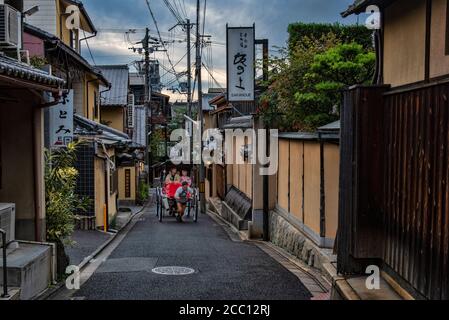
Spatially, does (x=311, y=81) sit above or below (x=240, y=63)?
below

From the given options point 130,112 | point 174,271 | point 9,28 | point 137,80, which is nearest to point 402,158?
point 174,271

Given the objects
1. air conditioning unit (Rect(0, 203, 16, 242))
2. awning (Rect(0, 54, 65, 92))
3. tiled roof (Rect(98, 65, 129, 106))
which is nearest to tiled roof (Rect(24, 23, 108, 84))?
awning (Rect(0, 54, 65, 92))

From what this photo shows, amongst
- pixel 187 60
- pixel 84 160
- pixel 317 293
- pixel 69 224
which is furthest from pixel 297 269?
pixel 187 60

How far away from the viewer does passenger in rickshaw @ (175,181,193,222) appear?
24.0 m

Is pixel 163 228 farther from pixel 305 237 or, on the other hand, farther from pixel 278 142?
pixel 305 237

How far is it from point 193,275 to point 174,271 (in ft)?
1.96

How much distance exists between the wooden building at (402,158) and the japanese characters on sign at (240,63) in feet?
34.9

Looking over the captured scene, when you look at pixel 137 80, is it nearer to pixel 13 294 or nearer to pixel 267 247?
pixel 267 247

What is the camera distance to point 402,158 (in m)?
7.09

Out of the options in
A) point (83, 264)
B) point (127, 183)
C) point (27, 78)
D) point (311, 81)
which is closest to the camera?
point (27, 78)

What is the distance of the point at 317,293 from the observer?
402 inches

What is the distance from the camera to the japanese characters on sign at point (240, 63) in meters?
19.2

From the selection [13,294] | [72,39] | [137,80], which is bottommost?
[13,294]

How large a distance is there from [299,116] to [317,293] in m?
8.83
